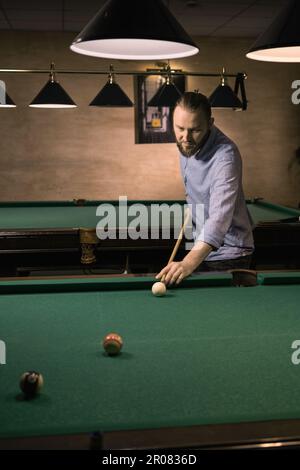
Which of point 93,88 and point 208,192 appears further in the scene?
point 93,88

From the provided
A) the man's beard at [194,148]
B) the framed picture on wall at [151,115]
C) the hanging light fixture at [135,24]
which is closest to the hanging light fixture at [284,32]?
the hanging light fixture at [135,24]

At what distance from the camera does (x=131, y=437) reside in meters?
1.19

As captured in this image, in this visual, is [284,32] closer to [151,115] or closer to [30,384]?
[30,384]

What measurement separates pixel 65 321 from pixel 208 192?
1445mm

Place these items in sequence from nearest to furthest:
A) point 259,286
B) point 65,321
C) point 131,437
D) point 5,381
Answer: point 131,437, point 5,381, point 65,321, point 259,286

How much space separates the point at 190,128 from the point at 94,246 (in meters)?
1.47

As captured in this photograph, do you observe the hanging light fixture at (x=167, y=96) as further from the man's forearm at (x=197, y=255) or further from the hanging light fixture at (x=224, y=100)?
the man's forearm at (x=197, y=255)

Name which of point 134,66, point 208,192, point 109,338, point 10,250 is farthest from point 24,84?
point 109,338

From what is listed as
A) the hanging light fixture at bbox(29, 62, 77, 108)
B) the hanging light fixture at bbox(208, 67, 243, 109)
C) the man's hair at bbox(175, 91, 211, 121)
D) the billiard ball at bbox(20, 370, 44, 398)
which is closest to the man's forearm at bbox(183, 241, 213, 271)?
the man's hair at bbox(175, 91, 211, 121)

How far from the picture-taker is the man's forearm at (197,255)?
259 centimetres

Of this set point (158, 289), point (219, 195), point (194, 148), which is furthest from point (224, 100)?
point (158, 289)

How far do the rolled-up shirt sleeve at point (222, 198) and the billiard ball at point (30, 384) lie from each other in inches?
59.4

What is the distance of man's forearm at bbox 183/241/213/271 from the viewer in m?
2.59

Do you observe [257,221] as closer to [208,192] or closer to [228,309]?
[208,192]
